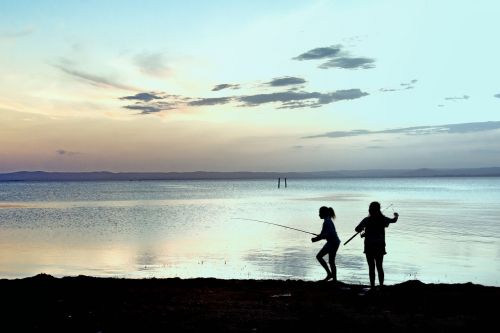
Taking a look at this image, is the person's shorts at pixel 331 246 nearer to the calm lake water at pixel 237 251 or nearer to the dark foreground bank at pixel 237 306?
the dark foreground bank at pixel 237 306

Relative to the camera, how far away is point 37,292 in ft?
39.9

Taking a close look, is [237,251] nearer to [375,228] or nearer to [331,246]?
[331,246]

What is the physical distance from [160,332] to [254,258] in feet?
47.2

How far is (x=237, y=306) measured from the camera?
1052cm

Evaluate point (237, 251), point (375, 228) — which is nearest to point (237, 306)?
point (375, 228)

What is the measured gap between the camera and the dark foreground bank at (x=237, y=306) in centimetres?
902

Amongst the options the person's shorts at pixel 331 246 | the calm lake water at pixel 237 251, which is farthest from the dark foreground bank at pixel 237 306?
the calm lake water at pixel 237 251

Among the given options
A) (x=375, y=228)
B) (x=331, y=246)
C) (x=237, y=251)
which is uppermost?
(x=375, y=228)

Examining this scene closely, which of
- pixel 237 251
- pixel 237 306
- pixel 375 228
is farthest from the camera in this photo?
pixel 237 251

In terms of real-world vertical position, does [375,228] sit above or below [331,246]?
above

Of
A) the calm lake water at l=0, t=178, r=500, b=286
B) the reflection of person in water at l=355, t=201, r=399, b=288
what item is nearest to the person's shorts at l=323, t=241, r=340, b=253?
the reflection of person in water at l=355, t=201, r=399, b=288

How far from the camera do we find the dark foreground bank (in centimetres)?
902

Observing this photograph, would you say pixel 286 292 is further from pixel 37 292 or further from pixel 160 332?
pixel 37 292

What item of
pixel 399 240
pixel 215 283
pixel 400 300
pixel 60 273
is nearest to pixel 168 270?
pixel 60 273
